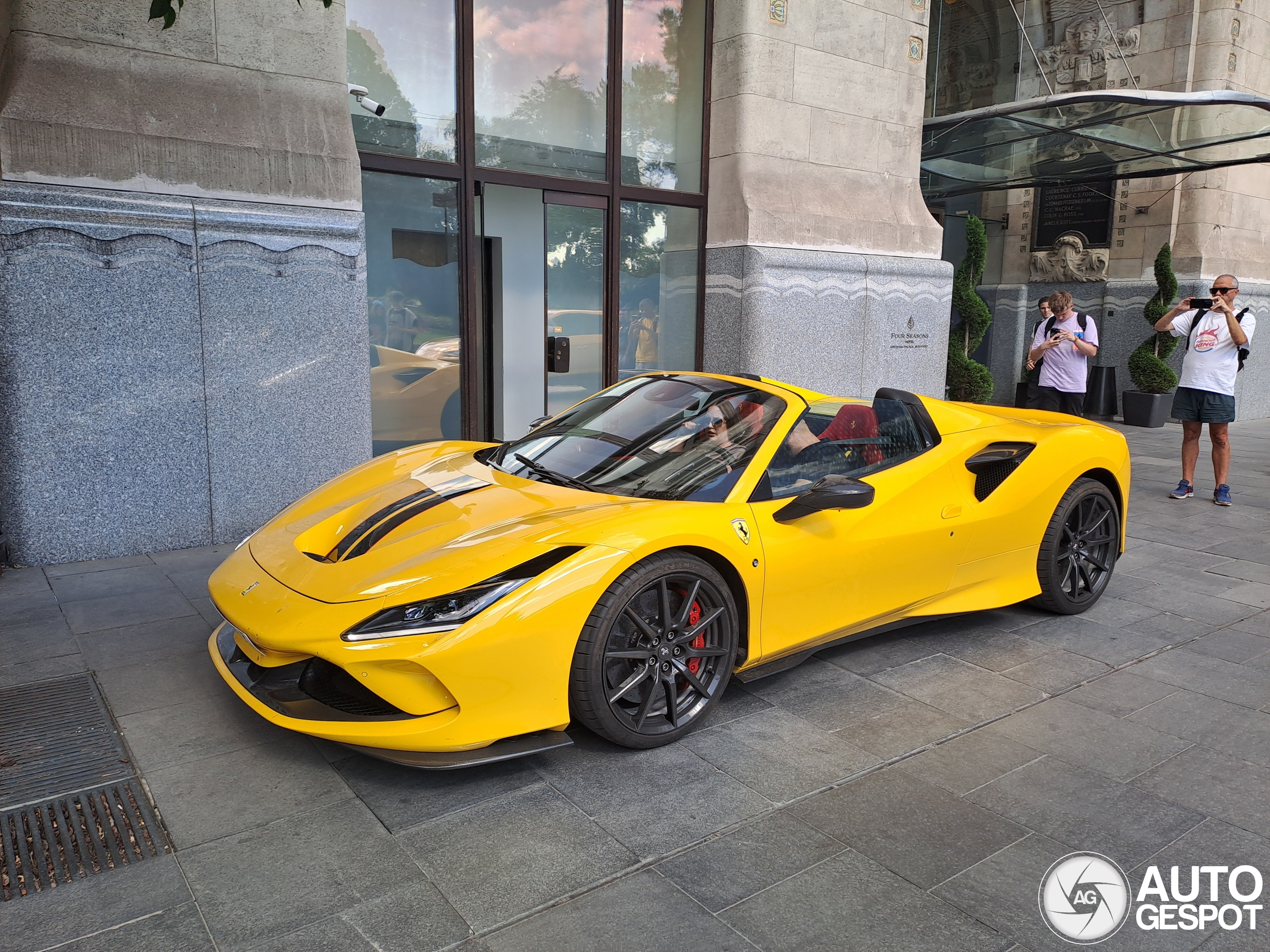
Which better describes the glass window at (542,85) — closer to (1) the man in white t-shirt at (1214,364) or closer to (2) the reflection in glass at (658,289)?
(2) the reflection in glass at (658,289)

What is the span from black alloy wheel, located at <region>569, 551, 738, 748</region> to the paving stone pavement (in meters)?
0.14

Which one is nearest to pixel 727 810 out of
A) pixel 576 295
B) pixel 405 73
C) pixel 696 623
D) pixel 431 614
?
pixel 696 623

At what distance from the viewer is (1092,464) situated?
4.88 meters

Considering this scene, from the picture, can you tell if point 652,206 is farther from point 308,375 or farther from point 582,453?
point 582,453

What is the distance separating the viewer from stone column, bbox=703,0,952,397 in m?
9.10

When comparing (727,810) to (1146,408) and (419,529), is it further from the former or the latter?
(1146,408)

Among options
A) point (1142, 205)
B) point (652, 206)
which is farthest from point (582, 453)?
point (1142, 205)

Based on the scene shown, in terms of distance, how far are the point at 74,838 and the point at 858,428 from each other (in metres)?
3.26

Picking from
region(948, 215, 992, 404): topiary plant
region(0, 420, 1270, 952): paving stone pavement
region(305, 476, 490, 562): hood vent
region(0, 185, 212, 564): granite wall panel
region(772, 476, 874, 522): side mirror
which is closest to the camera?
region(0, 420, 1270, 952): paving stone pavement

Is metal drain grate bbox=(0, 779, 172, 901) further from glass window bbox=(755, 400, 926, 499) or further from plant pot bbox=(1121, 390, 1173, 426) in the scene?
plant pot bbox=(1121, 390, 1173, 426)

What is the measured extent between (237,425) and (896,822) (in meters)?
4.91

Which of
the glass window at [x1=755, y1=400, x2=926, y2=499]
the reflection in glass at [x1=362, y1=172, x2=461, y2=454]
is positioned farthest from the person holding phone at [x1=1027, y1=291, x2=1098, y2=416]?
the reflection in glass at [x1=362, y1=172, x2=461, y2=454]

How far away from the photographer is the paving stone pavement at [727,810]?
2381 millimetres

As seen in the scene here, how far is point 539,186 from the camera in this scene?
27.3 feet
